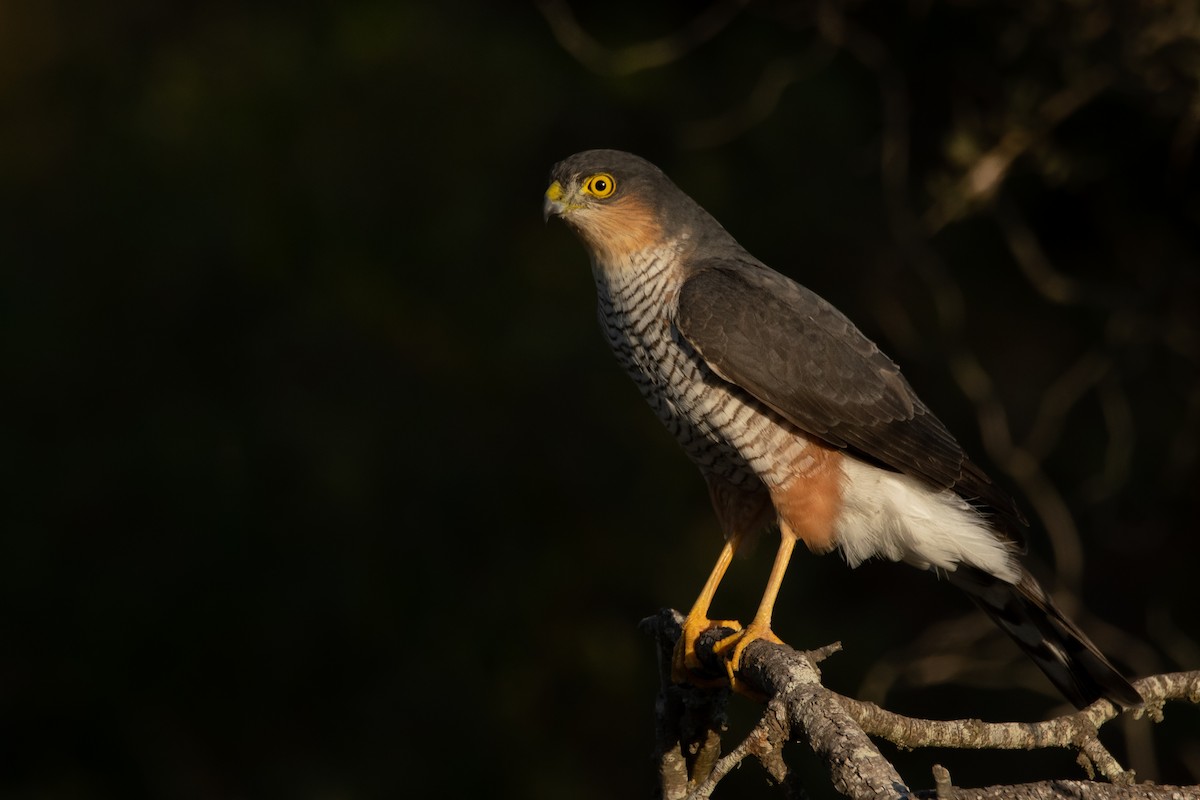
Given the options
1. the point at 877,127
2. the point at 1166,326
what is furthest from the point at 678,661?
the point at 877,127

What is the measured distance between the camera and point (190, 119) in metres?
6.46

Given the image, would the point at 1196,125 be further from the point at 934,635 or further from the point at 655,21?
the point at 655,21

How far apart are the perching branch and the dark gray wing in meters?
0.77

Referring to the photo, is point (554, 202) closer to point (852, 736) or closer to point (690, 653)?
point (690, 653)

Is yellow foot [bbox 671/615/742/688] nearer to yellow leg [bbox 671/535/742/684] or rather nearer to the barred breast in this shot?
yellow leg [bbox 671/535/742/684]

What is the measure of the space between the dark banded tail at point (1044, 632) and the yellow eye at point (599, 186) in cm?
139

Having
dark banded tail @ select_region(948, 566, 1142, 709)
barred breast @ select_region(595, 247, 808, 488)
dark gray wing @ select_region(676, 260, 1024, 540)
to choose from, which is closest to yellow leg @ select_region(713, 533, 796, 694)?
barred breast @ select_region(595, 247, 808, 488)

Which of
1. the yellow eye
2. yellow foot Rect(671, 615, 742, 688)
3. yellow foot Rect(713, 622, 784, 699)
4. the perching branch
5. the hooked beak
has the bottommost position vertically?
yellow foot Rect(671, 615, 742, 688)

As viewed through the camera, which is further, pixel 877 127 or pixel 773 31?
pixel 773 31

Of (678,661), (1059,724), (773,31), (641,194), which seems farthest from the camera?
(773,31)

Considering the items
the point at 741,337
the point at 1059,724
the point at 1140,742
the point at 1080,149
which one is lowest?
the point at 1140,742

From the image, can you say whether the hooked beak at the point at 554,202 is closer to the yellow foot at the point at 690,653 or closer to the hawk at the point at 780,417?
the hawk at the point at 780,417

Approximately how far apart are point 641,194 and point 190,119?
141 inches

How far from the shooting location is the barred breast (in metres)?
3.39
